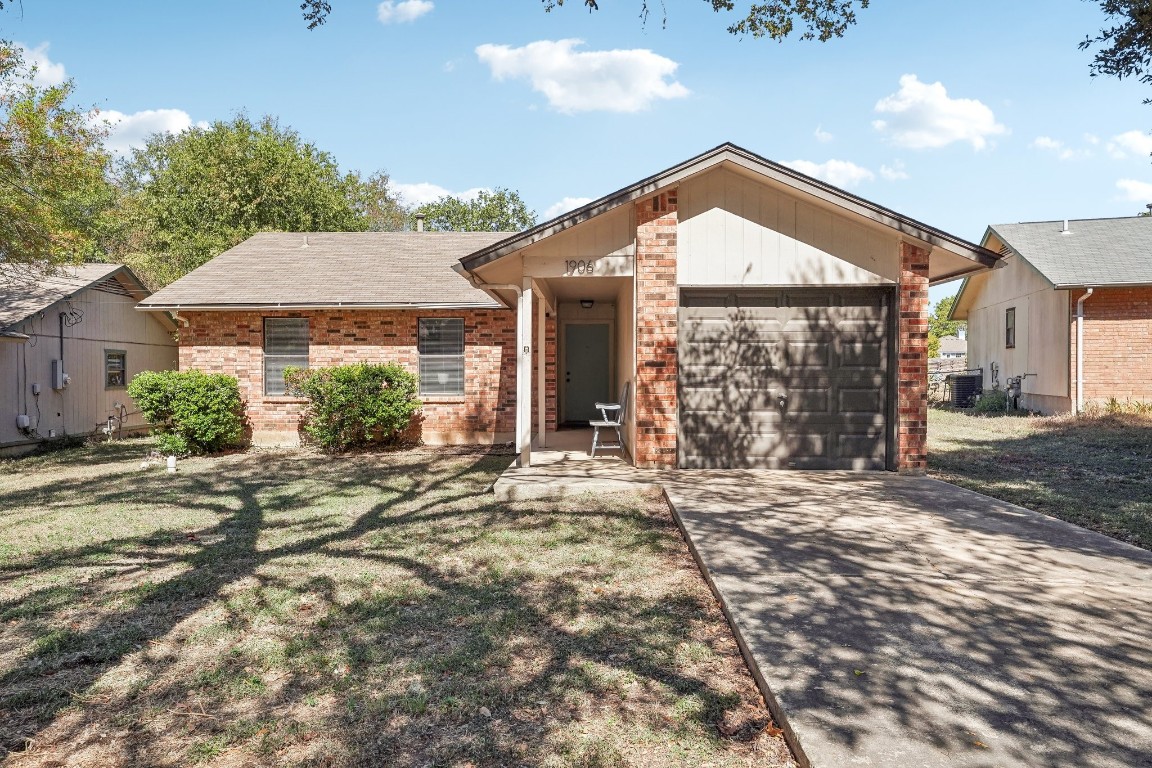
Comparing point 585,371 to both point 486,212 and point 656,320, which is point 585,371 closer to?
point 656,320

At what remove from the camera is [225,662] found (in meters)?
3.60

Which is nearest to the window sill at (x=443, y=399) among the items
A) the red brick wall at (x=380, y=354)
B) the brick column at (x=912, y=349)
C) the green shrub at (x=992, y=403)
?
the red brick wall at (x=380, y=354)

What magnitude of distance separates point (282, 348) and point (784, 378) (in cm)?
1017

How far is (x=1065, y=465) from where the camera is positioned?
976 cm

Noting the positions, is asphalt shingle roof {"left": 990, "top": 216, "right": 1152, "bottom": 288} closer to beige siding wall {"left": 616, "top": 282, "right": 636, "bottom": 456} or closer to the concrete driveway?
beige siding wall {"left": 616, "top": 282, "right": 636, "bottom": 456}

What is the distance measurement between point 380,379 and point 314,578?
303 inches

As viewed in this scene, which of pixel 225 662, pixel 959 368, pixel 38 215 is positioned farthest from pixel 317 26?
pixel 959 368

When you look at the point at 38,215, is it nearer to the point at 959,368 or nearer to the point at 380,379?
the point at 380,379

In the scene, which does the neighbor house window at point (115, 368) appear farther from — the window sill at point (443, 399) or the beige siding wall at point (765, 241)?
the beige siding wall at point (765, 241)

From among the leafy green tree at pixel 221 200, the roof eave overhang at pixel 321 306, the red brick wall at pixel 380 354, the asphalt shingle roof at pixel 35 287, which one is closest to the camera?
the roof eave overhang at pixel 321 306

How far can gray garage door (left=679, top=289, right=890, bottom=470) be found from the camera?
27.7 ft

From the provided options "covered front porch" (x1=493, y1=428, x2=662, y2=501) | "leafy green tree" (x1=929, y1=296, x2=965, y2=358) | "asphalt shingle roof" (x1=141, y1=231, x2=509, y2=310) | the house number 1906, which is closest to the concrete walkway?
"covered front porch" (x1=493, y1=428, x2=662, y2=501)

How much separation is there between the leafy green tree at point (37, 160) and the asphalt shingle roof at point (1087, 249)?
72.4ft

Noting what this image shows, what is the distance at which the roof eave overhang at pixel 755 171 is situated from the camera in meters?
7.83
